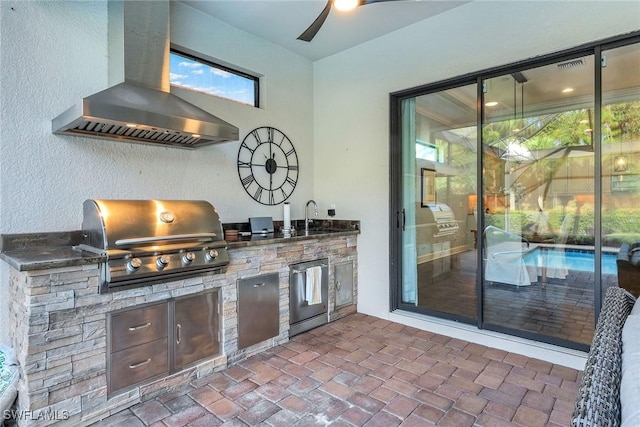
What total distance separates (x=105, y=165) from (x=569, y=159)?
3.74 m

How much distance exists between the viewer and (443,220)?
347 cm

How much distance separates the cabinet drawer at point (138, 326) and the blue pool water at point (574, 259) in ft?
9.92

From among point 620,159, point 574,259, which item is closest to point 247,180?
point 574,259

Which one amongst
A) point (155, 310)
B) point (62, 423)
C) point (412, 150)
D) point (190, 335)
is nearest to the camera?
point (62, 423)

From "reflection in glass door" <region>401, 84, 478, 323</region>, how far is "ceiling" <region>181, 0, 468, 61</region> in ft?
2.59

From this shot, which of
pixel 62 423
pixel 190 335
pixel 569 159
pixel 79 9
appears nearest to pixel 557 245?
pixel 569 159

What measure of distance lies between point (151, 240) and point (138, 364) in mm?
797

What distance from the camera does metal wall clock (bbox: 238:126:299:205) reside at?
3678 millimetres

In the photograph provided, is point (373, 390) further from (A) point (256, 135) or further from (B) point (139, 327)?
(A) point (256, 135)

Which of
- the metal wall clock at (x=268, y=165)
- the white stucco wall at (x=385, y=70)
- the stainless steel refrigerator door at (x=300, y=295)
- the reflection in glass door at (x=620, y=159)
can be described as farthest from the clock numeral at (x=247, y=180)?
the reflection in glass door at (x=620, y=159)

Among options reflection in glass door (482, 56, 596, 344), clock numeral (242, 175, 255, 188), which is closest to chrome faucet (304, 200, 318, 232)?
clock numeral (242, 175, 255, 188)

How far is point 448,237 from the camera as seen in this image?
11.3 feet

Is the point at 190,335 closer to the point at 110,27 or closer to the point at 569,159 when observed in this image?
the point at 110,27

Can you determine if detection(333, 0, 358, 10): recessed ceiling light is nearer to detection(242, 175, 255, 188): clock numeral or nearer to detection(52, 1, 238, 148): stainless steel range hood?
detection(52, 1, 238, 148): stainless steel range hood
